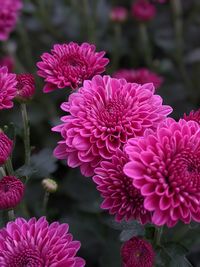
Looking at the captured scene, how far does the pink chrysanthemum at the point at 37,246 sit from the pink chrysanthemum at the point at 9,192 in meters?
0.05

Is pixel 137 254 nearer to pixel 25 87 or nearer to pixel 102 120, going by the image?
pixel 102 120

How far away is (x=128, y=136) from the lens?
141 cm

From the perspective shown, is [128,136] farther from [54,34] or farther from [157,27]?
[157,27]

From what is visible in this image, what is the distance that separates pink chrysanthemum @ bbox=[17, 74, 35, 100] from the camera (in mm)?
1570

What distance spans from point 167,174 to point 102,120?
278 millimetres

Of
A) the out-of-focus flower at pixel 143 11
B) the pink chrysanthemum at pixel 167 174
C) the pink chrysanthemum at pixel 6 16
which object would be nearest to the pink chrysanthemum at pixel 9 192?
the pink chrysanthemum at pixel 167 174

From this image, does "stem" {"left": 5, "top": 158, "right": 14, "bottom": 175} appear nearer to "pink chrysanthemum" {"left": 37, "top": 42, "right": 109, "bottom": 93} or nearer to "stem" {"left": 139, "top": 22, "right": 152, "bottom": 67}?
"pink chrysanthemum" {"left": 37, "top": 42, "right": 109, "bottom": 93}

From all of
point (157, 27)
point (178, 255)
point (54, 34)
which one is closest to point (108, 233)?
point (178, 255)

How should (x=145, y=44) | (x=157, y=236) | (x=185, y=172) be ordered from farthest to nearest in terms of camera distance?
(x=145, y=44) < (x=157, y=236) < (x=185, y=172)

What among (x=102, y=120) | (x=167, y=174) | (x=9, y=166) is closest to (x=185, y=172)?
(x=167, y=174)

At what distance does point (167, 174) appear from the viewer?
1255mm

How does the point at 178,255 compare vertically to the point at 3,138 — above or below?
below

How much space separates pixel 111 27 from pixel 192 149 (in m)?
2.03

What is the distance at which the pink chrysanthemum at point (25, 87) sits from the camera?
1.57 m
